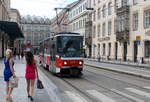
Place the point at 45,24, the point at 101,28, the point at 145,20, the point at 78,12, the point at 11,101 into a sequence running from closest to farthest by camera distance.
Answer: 1. the point at 11,101
2. the point at 145,20
3. the point at 101,28
4. the point at 78,12
5. the point at 45,24

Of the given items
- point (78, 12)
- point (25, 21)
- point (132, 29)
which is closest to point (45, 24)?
point (25, 21)

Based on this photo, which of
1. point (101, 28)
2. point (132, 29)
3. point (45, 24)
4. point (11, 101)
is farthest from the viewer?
point (45, 24)

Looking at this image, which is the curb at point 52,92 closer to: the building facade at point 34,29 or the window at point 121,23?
the window at point 121,23

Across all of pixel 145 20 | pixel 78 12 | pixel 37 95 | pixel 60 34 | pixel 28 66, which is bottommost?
pixel 37 95

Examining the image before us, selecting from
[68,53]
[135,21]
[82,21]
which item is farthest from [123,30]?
[82,21]

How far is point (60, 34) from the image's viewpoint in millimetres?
20656

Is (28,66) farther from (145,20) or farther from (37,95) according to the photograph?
(145,20)

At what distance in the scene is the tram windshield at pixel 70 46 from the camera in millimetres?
20016

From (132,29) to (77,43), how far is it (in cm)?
2944

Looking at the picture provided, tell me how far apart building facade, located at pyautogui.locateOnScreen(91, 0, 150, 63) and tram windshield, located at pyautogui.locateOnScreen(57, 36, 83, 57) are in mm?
17660

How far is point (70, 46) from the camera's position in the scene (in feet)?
66.4

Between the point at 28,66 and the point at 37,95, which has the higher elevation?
the point at 28,66

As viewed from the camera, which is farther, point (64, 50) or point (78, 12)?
point (78, 12)

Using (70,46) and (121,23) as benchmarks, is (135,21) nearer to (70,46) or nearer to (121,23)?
(121,23)
